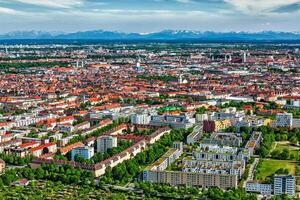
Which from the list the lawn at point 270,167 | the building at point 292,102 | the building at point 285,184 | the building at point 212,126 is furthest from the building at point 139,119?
the building at point 285,184

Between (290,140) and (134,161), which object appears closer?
(134,161)

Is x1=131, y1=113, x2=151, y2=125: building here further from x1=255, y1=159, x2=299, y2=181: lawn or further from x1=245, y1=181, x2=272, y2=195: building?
x1=245, y1=181, x2=272, y2=195: building

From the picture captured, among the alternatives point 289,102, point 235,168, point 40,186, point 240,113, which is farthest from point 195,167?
point 289,102

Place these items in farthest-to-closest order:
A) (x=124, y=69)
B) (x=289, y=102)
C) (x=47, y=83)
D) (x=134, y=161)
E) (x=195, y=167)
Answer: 1. (x=124, y=69)
2. (x=47, y=83)
3. (x=289, y=102)
4. (x=134, y=161)
5. (x=195, y=167)

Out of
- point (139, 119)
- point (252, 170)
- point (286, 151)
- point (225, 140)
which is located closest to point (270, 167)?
point (252, 170)

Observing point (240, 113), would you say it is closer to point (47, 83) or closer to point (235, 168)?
point (235, 168)

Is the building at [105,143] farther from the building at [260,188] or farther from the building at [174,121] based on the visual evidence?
the building at [260,188]
